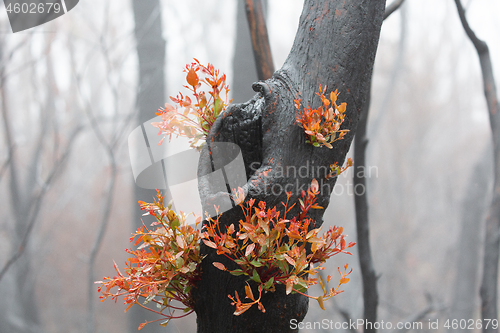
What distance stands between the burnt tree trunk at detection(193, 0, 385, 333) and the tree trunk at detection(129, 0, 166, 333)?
3.36ft

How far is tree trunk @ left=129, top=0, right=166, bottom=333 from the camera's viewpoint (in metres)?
1.42

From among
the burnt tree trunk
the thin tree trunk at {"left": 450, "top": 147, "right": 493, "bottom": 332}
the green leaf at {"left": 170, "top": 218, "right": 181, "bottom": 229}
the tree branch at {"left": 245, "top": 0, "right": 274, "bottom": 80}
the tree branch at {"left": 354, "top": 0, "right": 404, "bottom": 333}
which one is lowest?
the thin tree trunk at {"left": 450, "top": 147, "right": 493, "bottom": 332}

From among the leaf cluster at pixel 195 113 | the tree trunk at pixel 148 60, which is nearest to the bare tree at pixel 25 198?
the tree trunk at pixel 148 60

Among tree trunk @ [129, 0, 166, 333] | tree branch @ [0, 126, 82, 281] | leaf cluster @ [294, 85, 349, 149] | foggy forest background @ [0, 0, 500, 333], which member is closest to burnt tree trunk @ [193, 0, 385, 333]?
leaf cluster @ [294, 85, 349, 149]

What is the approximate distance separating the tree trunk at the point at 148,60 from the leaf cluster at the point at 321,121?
3.55 feet

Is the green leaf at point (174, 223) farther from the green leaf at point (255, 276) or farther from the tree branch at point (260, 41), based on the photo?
the tree branch at point (260, 41)

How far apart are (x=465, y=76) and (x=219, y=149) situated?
2367 mm

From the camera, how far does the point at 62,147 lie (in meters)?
1.54

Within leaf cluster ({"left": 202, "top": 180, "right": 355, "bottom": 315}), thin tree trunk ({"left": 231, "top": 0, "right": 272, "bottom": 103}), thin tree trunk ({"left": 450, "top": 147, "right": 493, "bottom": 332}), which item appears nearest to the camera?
leaf cluster ({"left": 202, "top": 180, "right": 355, "bottom": 315})

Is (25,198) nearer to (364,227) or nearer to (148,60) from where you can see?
(148,60)

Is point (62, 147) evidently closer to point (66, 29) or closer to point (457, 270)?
A: point (66, 29)

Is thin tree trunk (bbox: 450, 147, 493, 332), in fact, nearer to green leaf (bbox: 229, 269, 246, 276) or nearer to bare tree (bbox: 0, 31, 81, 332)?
green leaf (bbox: 229, 269, 246, 276)

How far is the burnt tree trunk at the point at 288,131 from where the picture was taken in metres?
0.45

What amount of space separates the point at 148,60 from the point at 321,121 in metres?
1.19
